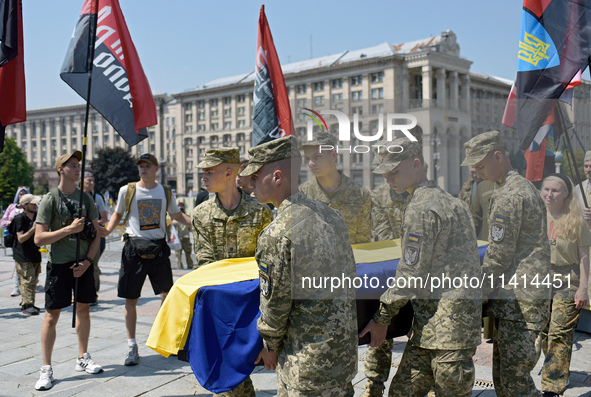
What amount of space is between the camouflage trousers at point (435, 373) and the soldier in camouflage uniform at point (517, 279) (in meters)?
0.54

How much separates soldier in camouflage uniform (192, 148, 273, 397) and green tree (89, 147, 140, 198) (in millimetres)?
75749

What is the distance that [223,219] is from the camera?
423 centimetres

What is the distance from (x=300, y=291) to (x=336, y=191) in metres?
2.89

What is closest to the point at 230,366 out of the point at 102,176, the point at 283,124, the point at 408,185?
the point at 408,185

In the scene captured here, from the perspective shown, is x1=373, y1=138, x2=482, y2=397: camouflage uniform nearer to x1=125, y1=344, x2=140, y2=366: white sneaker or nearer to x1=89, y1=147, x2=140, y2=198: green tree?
x1=125, y1=344, x2=140, y2=366: white sneaker

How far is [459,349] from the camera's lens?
10.3ft

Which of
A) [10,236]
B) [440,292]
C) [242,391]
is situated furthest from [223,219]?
[10,236]

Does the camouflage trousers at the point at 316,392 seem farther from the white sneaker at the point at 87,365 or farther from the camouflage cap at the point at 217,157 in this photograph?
the white sneaker at the point at 87,365

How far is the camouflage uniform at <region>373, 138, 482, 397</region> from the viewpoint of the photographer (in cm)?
310

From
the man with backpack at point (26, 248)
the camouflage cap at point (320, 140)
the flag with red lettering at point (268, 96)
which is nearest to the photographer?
the camouflage cap at point (320, 140)

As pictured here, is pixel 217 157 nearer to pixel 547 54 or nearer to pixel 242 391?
pixel 242 391

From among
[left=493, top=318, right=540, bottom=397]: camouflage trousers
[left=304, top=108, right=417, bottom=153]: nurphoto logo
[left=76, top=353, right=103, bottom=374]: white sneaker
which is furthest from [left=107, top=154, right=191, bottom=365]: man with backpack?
[left=493, top=318, right=540, bottom=397]: camouflage trousers


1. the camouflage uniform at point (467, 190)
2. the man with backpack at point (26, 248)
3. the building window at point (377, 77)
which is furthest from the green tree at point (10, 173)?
the camouflage uniform at point (467, 190)

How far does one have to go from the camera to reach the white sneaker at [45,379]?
4.68m
